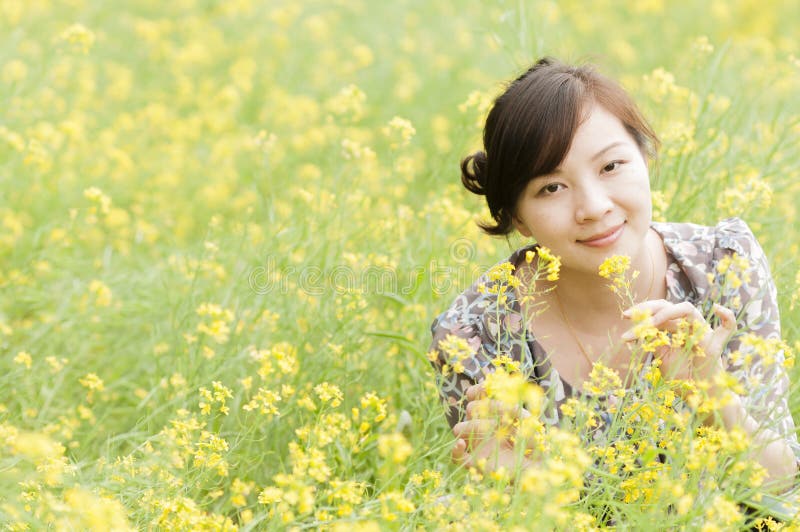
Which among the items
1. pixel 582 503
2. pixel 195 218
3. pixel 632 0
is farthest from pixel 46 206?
pixel 632 0

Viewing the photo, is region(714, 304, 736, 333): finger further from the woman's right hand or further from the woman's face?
the woman's right hand

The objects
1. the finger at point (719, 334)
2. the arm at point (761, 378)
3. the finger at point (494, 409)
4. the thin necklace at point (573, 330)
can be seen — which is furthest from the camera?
the thin necklace at point (573, 330)

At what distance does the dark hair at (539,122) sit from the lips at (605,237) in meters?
0.18

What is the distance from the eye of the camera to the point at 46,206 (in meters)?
4.05

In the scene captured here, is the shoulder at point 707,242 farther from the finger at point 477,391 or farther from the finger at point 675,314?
the finger at point 477,391

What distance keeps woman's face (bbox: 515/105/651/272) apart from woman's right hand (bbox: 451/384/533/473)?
399 millimetres

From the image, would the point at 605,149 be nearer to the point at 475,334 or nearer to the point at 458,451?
the point at 475,334

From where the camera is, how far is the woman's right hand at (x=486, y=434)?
179cm

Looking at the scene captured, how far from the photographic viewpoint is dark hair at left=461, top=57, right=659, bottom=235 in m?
2.30

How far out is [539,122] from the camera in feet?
7.59

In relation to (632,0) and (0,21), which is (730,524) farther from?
(632,0)

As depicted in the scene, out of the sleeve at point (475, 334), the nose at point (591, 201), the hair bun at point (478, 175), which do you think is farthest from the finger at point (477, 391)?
the hair bun at point (478, 175)

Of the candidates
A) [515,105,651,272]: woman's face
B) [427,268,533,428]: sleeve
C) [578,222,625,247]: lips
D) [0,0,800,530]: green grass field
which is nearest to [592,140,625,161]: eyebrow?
[515,105,651,272]: woman's face

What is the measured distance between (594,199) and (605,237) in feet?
0.31
